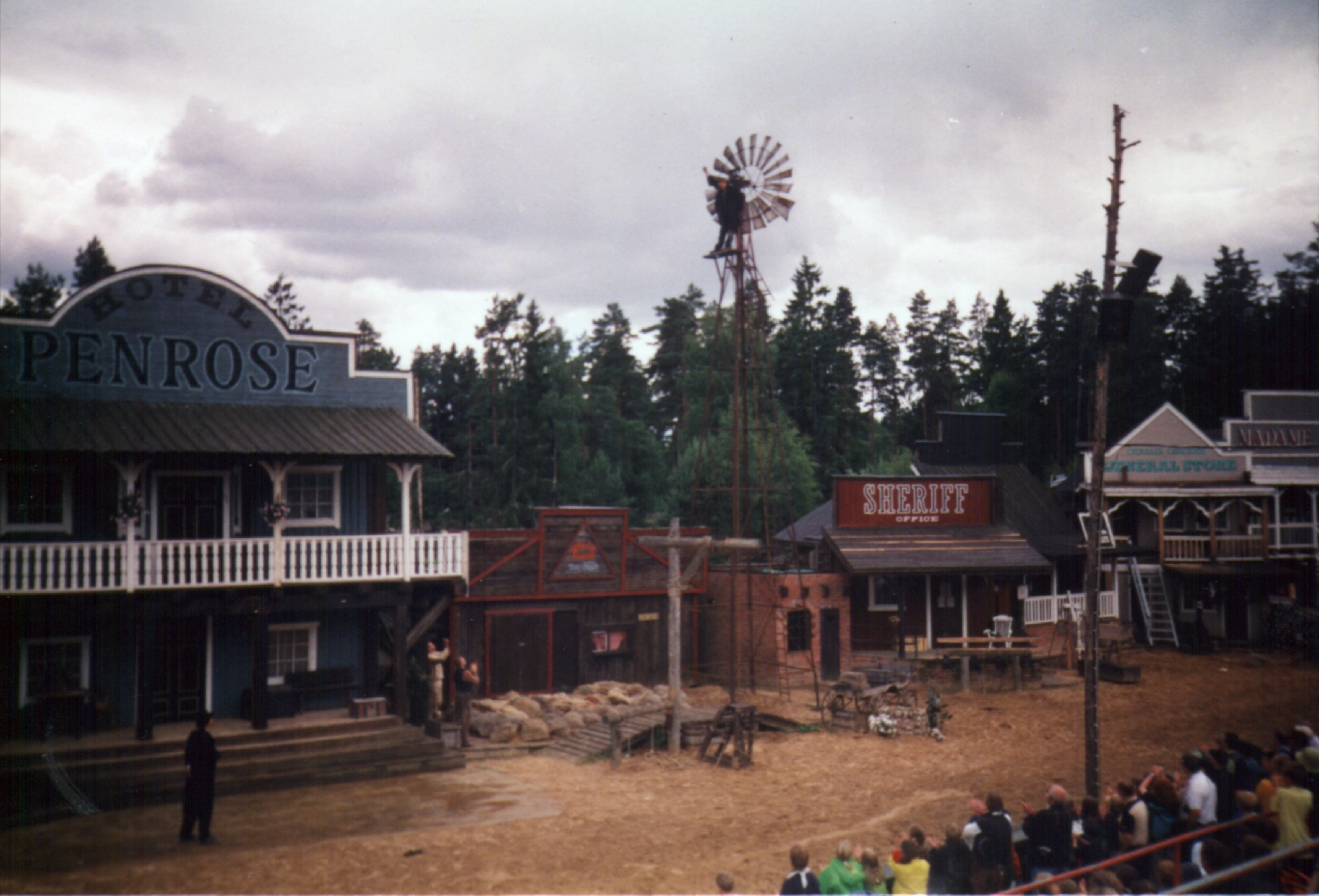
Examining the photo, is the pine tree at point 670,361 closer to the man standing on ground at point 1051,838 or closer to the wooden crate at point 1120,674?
the wooden crate at point 1120,674

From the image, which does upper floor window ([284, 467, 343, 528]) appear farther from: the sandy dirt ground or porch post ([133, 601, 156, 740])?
the sandy dirt ground

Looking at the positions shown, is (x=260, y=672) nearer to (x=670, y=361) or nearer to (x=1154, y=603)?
(x=1154, y=603)

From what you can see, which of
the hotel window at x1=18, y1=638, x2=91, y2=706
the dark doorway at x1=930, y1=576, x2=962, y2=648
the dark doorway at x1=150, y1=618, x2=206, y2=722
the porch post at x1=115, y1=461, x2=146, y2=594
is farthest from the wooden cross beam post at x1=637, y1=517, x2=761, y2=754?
the dark doorway at x1=930, y1=576, x2=962, y2=648

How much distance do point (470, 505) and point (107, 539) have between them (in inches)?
1526

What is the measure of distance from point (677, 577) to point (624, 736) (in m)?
3.37

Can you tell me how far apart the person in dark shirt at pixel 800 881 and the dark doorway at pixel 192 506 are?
14.8 metres

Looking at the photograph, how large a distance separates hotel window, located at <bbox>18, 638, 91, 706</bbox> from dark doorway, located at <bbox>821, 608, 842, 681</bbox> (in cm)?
1821

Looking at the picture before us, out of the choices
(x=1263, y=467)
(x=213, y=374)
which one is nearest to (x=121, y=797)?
(x=213, y=374)

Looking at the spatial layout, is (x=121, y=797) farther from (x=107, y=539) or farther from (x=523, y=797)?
(x=523, y=797)

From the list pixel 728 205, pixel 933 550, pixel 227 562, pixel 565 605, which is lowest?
pixel 565 605

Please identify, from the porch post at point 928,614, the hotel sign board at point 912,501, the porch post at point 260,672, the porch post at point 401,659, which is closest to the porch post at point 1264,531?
the hotel sign board at point 912,501

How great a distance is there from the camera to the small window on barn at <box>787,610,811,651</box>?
2862 centimetres

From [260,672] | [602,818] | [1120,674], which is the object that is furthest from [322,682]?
[1120,674]

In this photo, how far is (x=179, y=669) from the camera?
65.9ft
